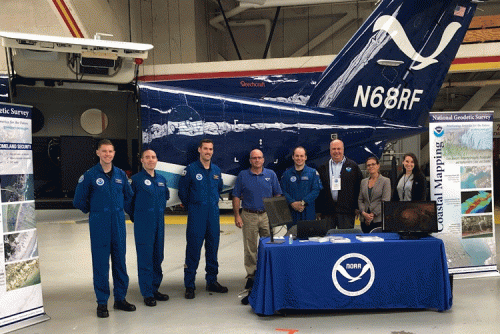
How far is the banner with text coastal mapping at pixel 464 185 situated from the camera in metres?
6.27

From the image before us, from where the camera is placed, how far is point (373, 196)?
20.5 ft

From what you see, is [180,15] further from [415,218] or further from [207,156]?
[415,218]

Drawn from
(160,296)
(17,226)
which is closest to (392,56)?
(160,296)

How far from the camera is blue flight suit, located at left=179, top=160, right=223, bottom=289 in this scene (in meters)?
5.95

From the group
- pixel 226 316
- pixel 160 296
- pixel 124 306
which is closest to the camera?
pixel 226 316

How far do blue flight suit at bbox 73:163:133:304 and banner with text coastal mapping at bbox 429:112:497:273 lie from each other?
11.8 feet

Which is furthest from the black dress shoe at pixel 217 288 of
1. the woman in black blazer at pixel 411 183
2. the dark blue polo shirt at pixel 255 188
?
the woman in black blazer at pixel 411 183

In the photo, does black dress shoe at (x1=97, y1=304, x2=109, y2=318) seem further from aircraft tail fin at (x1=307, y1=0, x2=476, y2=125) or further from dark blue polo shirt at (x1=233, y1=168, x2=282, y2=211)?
aircraft tail fin at (x1=307, y1=0, x2=476, y2=125)

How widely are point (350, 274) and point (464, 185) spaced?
2.22 m

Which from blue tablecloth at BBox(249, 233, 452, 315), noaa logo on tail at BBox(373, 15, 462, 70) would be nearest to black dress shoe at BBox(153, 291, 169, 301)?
blue tablecloth at BBox(249, 233, 452, 315)

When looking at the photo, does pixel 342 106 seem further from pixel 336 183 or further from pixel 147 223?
pixel 147 223

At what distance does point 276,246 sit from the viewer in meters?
5.02

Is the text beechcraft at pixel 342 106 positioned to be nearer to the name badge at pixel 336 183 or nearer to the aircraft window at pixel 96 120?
the name badge at pixel 336 183

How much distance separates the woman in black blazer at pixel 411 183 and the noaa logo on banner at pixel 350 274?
1.64 meters
